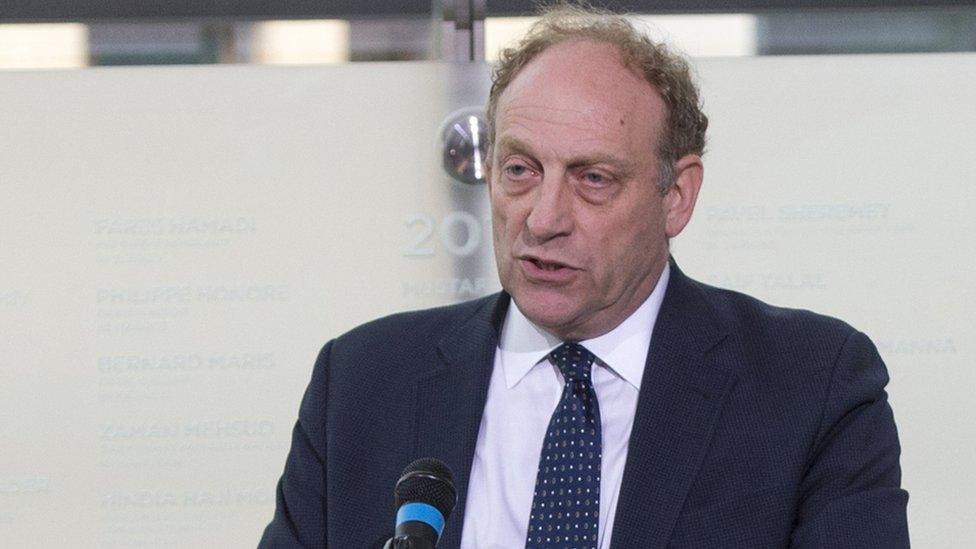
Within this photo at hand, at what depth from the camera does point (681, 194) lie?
2154 mm

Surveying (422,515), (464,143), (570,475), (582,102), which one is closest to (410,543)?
(422,515)

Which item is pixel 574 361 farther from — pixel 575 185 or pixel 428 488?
pixel 428 488

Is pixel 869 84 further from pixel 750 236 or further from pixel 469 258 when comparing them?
pixel 469 258

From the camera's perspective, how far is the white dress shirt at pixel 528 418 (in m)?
1.98

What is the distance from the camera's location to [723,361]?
81.3 inches

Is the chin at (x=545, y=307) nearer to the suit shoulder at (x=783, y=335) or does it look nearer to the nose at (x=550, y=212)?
the nose at (x=550, y=212)

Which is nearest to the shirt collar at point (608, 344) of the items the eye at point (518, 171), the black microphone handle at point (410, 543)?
the eye at point (518, 171)

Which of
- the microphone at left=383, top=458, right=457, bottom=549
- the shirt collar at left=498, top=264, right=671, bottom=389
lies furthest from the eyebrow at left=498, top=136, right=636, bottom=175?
the microphone at left=383, top=458, right=457, bottom=549

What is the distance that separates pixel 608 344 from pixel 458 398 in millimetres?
250

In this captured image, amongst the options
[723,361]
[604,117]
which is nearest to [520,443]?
[723,361]

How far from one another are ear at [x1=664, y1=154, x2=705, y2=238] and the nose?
10.0 inches

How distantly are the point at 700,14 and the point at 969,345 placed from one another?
40.4 inches

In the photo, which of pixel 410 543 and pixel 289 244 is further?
pixel 289 244

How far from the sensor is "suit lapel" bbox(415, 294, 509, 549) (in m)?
2.01
